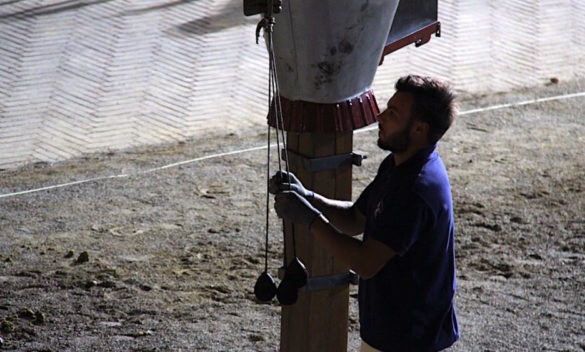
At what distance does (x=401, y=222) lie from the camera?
3775 mm

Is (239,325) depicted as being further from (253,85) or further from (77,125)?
(253,85)

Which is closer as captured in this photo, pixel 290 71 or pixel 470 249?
pixel 290 71

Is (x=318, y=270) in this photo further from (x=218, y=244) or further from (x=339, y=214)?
(x=218, y=244)

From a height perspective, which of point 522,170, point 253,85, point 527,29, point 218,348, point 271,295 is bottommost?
point 218,348

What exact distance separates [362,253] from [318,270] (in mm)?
763

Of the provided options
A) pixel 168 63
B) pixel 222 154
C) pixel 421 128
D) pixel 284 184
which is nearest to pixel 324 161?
pixel 284 184

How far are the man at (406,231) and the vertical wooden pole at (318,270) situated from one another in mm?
400

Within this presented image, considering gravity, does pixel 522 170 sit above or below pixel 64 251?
above

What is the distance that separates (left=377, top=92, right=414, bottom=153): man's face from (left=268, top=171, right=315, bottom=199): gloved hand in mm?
437

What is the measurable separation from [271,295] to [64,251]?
322 cm

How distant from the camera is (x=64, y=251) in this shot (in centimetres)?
707

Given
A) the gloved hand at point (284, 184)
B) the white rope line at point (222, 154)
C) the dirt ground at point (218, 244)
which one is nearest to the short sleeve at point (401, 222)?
the gloved hand at point (284, 184)

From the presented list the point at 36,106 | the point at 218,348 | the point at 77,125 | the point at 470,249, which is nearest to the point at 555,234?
the point at 470,249

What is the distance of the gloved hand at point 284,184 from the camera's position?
4051mm
